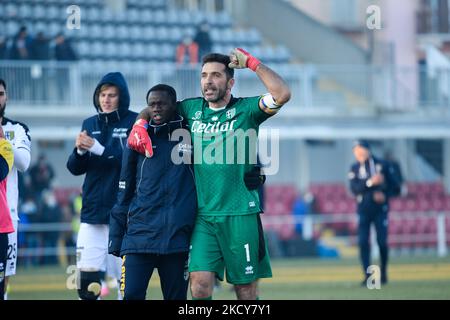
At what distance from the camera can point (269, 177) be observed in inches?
1367

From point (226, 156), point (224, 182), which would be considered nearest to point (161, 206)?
point (224, 182)

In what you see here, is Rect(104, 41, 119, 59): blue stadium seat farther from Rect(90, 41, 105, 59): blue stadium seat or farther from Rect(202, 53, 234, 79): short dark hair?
Rect(202, 53, 234, 79): short dark hair

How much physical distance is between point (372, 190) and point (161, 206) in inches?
366

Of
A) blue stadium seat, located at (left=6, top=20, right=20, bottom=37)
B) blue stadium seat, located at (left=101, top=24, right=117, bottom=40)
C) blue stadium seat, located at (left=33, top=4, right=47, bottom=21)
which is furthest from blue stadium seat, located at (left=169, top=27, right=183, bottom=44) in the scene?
blue stadium seat, located at (left=6, top=20, right=20, bottom=37)

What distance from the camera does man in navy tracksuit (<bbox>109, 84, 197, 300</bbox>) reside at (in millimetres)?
9523

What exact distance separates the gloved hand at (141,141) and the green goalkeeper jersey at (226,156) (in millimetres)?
394

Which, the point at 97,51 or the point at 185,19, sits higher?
the point at 185,19

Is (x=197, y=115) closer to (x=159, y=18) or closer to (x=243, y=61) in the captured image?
(x=243, y=61)

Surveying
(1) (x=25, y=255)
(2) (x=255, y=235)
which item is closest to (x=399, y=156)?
(1) (x=25, y=255)

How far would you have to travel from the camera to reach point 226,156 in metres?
9.57

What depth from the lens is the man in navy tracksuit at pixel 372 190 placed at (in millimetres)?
18312

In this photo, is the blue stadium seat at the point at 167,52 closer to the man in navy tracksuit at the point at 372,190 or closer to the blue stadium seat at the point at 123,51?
the blue stadium seat at the point at 123,51

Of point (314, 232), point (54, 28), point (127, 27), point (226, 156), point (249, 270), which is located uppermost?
point (127, 27)

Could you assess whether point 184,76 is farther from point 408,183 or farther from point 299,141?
point 408,183
